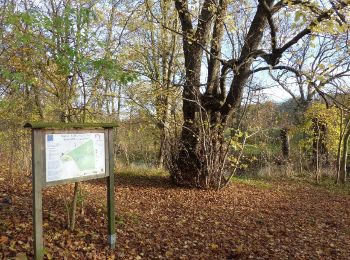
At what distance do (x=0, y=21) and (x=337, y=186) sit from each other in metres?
12.3

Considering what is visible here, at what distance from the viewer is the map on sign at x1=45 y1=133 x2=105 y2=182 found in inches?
157

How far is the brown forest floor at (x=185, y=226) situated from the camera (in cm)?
482

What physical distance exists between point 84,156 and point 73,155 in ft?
0.66

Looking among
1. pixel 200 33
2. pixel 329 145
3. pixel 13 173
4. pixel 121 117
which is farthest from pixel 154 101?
pixel 329 145

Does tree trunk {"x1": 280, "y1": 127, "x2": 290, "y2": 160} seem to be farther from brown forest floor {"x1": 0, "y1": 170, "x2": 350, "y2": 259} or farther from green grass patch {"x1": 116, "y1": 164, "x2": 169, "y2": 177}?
brown forest floor {"x1": 0, "y1": 170, "x2": 350, "y2": 259}

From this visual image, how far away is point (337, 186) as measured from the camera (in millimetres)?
13078

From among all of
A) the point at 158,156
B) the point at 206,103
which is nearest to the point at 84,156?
the point at 206,103

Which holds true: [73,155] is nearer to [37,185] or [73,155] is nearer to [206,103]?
[37,185]

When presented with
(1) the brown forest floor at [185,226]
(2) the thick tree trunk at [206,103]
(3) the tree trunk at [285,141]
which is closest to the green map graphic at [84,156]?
(1) the brown forest floor at [185,226]

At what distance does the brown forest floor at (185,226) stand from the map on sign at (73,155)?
1001mm

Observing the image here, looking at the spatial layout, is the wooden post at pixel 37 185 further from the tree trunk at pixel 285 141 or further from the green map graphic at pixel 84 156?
the tree trunk at pixel 285 141

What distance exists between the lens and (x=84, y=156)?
14.6 ft

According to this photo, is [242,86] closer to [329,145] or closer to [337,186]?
[337,186]

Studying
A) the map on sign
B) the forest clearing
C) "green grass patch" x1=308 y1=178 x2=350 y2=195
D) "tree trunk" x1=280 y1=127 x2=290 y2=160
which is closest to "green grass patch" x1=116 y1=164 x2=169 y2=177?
the forest clearing
